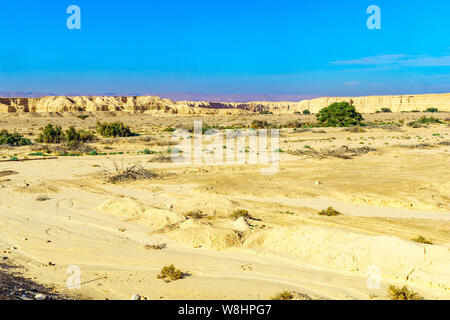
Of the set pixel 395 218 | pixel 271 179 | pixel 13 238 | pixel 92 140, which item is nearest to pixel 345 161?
pixel 271 179

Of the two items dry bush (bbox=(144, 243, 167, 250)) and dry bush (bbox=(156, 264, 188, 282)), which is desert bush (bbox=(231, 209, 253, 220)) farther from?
dry bush (bbox=(156, 264, 188, 282))

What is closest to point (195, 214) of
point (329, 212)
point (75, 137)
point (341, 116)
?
point (329, 212)

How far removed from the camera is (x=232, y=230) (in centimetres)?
870

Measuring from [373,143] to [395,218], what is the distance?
1928cm

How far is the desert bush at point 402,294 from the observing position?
5.72 metres

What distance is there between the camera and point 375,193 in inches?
505

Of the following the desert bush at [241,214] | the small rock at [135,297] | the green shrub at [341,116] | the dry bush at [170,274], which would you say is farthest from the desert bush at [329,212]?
the green shrub at [341,116]

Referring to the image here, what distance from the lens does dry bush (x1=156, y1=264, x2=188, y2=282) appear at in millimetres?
6453

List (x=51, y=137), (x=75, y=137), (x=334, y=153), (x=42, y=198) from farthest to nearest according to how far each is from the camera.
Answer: (x=75, y=137) → (x=51, y=137) → (x=334, y=153) → (x=42, y=198)

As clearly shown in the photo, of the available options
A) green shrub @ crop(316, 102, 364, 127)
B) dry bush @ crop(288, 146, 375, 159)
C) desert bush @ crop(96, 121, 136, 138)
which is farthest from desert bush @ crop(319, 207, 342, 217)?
green shrub @ crop(316, 102, 364, 127)

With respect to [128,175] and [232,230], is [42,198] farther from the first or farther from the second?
[232,230]

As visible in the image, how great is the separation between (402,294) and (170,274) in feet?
12.7

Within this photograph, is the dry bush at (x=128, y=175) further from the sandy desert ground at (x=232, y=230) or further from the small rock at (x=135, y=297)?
the small rock at (x=135, y=297)

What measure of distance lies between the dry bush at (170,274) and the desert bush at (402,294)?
3530 mm
